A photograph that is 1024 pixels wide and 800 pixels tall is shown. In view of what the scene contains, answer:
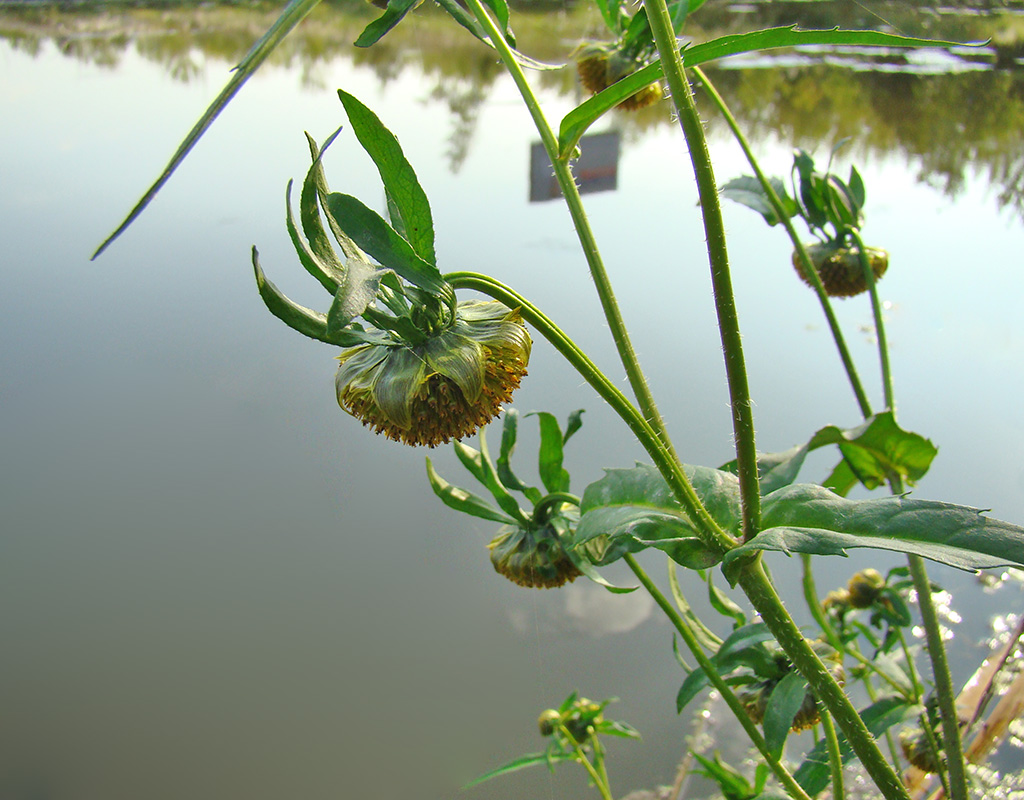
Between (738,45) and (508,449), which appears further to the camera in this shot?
(508,449)

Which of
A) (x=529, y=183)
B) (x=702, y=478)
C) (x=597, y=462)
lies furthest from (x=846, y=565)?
(x=529, y=183)

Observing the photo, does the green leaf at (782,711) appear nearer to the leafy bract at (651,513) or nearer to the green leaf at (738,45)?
the leafy bract at (651,513)

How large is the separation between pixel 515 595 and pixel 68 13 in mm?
2609

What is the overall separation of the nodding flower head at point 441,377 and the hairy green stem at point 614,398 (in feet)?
0.11

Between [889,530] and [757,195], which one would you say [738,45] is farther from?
[757,195]

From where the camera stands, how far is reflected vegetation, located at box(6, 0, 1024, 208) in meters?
1.80

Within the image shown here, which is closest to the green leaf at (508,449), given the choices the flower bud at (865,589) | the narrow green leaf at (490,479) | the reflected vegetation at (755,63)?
the narrow green leaf at (490,479)

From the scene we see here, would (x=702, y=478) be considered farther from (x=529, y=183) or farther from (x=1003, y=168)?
(x=1003, y=168)

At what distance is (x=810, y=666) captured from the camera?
8.9 inches

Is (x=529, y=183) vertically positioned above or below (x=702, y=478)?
above

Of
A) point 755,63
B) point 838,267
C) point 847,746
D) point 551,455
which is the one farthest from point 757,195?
point 755,63

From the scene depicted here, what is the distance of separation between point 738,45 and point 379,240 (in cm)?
12

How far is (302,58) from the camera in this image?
7.43 ft

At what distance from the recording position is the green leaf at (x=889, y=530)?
0.19 meters
